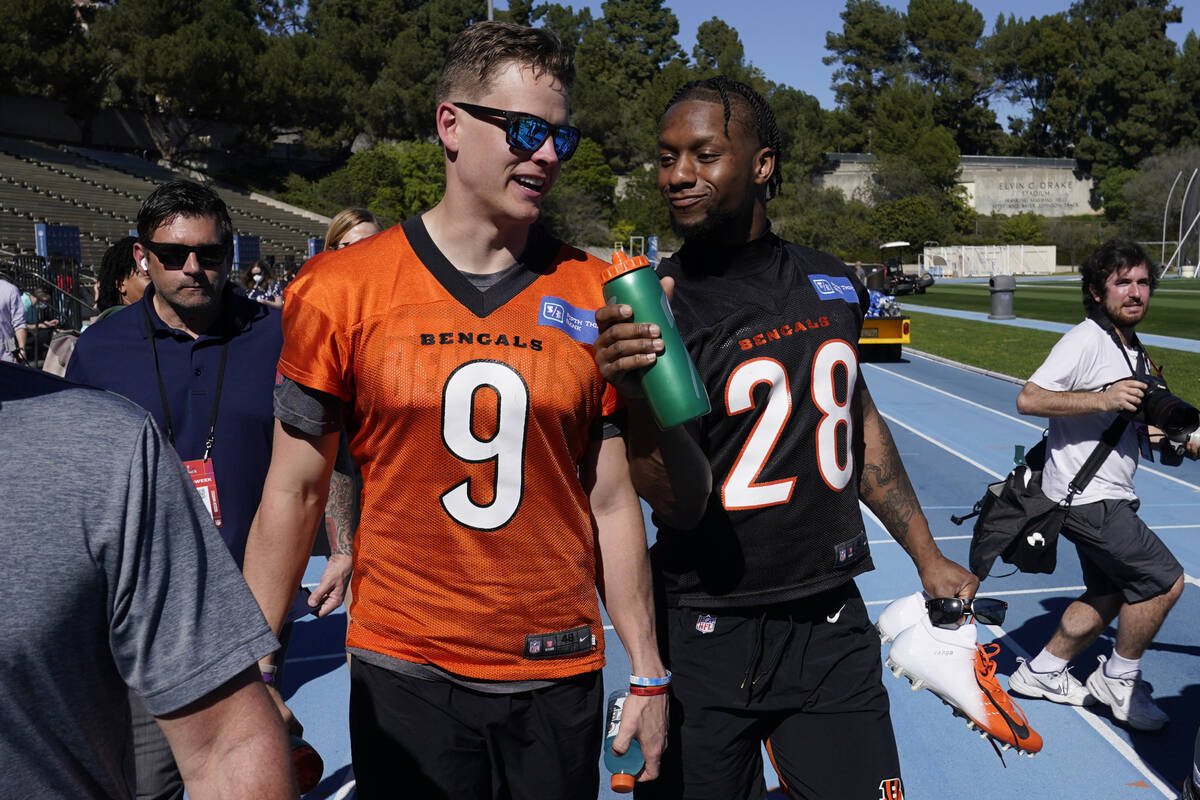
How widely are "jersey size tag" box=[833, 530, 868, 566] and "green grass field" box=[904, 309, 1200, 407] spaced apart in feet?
41.5

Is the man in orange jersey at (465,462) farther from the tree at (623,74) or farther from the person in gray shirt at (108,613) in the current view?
the tree at (623,74)

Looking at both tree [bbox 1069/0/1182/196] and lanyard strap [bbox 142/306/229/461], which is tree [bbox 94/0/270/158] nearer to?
lanyard strap [bbox 142/306/229/461]

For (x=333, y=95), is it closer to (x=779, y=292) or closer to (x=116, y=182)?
(x=116, y=182)

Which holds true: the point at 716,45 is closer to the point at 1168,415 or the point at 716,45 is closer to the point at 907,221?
the point at 907,221

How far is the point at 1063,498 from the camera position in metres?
5.16

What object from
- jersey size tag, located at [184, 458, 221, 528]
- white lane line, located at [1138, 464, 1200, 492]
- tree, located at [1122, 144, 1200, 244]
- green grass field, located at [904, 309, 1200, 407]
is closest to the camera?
jersey size tag, located at [184, 458, 221, 528]

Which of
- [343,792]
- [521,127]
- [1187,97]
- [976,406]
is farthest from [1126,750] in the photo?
[1187,97]

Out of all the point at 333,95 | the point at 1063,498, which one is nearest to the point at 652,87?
Answer: the point at 333,95

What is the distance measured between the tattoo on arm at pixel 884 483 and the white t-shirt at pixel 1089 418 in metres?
1.84

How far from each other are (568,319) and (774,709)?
1287mm

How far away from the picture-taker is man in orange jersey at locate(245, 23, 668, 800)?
2.54 m

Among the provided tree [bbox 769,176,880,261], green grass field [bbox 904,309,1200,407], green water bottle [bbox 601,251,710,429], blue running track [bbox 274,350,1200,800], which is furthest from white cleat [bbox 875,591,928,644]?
tree [bbox 769,176,880,261]

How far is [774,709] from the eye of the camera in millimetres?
3084

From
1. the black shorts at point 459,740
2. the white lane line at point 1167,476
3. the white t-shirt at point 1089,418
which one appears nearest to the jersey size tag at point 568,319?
the black shorts at point 459,740
